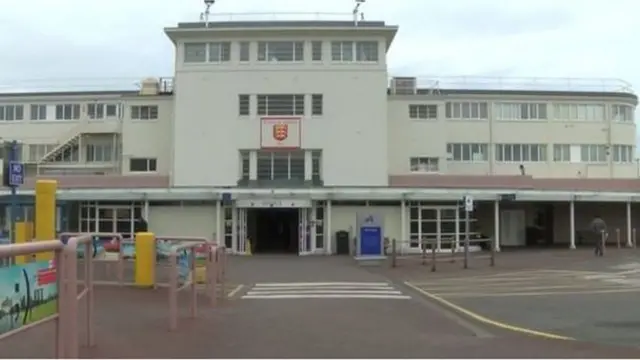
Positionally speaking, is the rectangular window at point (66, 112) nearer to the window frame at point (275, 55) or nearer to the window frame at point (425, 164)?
the window frame at point (275, 55)

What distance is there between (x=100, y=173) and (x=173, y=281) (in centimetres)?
4147

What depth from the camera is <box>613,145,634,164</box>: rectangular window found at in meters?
52.3

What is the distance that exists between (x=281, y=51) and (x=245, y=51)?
191 centimetres

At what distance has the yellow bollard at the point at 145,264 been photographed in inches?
571

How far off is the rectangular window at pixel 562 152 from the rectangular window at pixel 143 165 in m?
25.4

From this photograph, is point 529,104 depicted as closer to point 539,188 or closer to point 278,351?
point 539,188

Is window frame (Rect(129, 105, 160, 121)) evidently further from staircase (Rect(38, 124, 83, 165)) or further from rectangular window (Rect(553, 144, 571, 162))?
rectangular window (Rect(553, 144, 571, 162))

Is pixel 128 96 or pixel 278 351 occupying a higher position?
pixel 128 96

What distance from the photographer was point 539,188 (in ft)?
136

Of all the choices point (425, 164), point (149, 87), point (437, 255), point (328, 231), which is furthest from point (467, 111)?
point (149, 87)

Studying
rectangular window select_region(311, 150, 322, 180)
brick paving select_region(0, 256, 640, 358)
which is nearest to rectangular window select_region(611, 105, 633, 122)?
rectangular window select_region(311, 150, 322, 180)

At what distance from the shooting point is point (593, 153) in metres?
51.8

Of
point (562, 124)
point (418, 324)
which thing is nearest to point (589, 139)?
point (562, 124)

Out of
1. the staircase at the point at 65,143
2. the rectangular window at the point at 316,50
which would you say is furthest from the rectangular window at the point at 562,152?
the staircase at the point at 65,143
